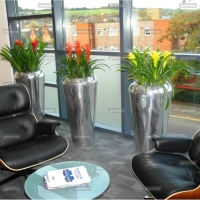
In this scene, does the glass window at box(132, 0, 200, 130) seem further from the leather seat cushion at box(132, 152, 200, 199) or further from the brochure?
the brochure

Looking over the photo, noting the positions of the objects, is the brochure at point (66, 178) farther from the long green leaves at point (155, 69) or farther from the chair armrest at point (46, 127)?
the long green leaves at point (155, 69)

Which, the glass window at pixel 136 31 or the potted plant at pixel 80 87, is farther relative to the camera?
the glass window at pixel 136 31

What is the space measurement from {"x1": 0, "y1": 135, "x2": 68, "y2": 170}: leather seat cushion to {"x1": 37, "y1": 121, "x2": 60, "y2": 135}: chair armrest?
88mm

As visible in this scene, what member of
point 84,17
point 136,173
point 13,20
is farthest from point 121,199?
point 13,20

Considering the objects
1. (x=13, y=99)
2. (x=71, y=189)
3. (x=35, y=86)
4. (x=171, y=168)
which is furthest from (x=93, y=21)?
(x=71, y=189)

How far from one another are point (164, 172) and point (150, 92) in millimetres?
961

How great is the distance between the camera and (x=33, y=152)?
2613 mm

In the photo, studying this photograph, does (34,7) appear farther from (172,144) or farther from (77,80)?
(172,144)

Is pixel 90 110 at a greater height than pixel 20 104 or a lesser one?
lesser

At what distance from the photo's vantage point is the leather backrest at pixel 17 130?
114 inches

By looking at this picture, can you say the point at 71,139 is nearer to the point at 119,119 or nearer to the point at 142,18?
the point at 119,119

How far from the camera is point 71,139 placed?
3936 mm

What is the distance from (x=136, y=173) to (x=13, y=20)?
12.4 feet

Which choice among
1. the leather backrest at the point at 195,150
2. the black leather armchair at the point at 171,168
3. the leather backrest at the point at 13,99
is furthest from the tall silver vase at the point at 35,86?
the leather backrest at the point at 195,150
